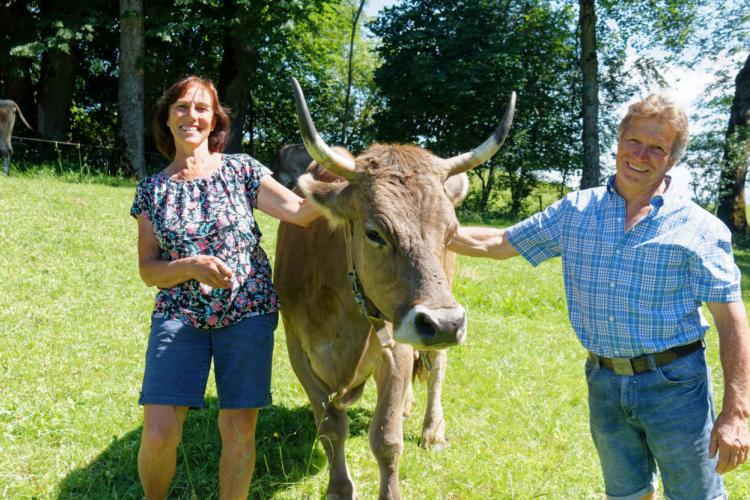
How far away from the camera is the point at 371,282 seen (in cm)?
323

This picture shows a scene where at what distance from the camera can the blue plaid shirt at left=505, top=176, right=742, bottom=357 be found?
2.74 meters

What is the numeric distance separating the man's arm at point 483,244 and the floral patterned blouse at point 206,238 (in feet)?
3.98

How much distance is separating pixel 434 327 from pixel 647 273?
3.47 ft

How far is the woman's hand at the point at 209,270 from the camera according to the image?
2.91m

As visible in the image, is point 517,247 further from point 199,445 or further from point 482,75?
point 482,75

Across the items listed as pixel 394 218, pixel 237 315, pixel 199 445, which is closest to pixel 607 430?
pixel 394 218

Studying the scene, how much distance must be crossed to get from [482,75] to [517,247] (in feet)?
72.3

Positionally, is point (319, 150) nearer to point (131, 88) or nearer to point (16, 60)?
point (131, 88)

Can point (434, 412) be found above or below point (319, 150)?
below

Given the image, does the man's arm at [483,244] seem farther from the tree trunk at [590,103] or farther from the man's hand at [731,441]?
the tree trunk at [590,103]

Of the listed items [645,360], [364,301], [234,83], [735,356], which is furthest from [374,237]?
[234,83]

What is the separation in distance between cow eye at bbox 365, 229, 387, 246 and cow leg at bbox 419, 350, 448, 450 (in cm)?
174

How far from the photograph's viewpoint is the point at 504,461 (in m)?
4.41

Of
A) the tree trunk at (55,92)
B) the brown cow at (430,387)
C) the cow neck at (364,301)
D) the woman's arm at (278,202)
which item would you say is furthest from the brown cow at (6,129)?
the cow neck at (364,301)
